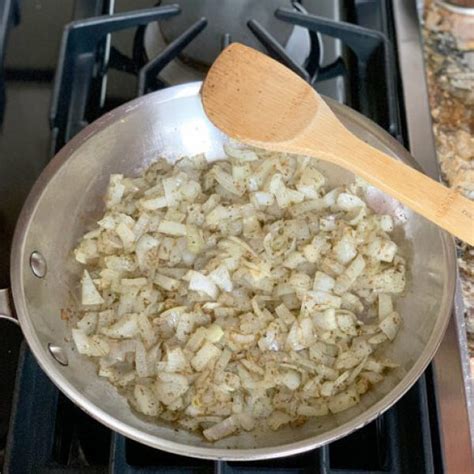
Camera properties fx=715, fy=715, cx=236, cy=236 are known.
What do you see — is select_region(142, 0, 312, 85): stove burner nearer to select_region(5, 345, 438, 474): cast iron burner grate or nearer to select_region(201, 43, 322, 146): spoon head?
select_region(201, 43, 322, 146): spoon head

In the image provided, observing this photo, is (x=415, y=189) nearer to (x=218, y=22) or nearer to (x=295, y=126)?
(x=295, y=126)

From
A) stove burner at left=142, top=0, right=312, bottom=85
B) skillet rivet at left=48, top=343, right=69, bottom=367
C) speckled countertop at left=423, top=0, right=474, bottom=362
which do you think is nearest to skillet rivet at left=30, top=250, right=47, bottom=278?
skillet rivet at left=48, top=343, right=69, bottom=367

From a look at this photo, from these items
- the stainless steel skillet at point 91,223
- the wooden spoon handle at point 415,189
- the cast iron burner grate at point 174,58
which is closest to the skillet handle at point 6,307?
the stainless steel skillet at point 91,223

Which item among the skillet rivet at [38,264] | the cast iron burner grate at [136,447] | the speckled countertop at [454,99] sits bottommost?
the cast iron burner grate at [136,447]

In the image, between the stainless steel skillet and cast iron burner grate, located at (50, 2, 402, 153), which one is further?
cast iron burner grate, located at (50, 2, 402, 153)

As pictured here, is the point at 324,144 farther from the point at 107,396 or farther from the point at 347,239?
the point at 107,396

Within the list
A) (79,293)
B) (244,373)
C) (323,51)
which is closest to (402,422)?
(244,373)

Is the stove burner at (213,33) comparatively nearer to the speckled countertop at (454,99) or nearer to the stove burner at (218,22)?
the stove burner at (218,22)
